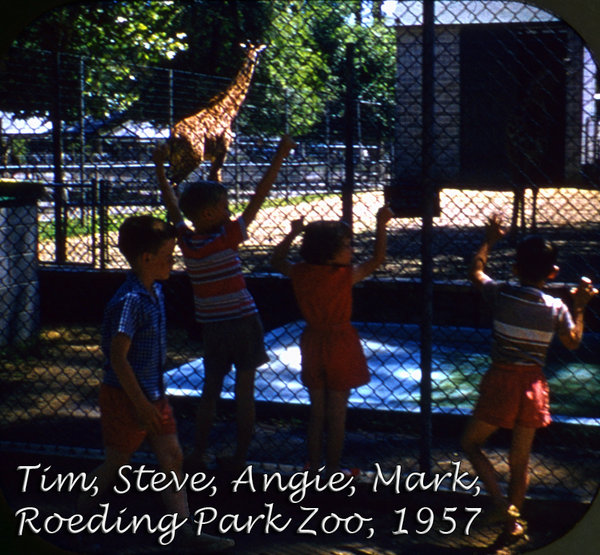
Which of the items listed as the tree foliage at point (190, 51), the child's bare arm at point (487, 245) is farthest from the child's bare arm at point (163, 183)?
the tree foliage at point (190, 51)

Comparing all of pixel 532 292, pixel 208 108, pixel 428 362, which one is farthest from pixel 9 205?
pixel 532 292

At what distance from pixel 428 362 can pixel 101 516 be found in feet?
4.65

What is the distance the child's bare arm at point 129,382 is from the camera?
2.71 metres

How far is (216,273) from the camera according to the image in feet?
10.8

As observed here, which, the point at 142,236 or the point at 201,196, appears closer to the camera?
the point at 142,236

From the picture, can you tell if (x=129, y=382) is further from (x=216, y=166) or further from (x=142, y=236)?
(x=216, y=166)

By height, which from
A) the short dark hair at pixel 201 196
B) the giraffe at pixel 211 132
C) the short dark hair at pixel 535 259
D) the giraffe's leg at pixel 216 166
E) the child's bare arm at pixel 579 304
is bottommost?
the child's bare arm at pixel 579 304

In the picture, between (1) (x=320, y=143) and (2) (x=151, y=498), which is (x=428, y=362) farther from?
(1) (x=320, y=143)

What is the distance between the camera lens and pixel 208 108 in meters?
6.81

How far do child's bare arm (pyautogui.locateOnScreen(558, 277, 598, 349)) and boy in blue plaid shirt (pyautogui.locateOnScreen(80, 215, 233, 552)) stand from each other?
145 centimetres

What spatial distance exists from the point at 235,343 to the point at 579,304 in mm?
1339

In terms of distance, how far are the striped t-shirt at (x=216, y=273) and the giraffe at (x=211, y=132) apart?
7.57 feet

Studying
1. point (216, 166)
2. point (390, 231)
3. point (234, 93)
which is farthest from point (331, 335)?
point (390, 231)

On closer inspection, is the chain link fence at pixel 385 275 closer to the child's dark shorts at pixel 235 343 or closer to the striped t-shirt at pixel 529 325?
the striped t-shirt at pixel 529 325
